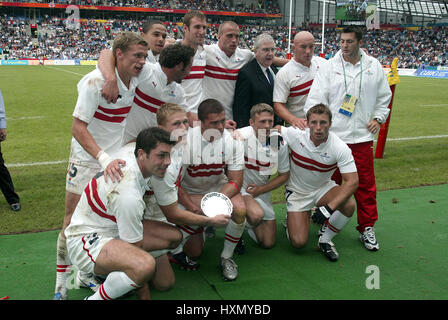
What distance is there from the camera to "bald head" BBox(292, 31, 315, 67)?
485 centimetres

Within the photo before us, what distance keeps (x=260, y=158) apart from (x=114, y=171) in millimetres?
1973

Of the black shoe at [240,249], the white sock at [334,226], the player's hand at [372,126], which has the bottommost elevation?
the black shoe at [240,249]

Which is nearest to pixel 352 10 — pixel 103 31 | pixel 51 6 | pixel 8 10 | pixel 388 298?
pixel 103 31

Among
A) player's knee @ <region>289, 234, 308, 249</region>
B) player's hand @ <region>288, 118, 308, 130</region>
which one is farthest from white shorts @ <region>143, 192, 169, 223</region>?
player's hand @ <region>288, 118, 308, 130</region>

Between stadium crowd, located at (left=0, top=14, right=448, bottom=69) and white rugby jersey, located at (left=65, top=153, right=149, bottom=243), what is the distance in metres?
40.8

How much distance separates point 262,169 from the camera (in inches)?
177

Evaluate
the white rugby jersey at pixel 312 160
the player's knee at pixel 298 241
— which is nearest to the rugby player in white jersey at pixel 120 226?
the player's knee at pixel 298 241

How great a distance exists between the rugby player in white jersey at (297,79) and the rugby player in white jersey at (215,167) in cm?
104

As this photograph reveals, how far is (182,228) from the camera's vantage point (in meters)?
3.99

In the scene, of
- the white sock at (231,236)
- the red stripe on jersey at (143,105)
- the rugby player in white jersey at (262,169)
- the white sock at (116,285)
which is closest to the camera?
the white sock at (116,285)

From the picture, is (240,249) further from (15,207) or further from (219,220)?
(15,207)

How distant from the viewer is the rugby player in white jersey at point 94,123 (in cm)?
329

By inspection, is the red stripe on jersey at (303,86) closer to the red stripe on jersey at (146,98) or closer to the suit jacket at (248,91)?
the suit jacket at (248,91)

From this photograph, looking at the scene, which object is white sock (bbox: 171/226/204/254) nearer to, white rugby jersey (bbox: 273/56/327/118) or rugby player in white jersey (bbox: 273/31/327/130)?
rugby player in white jersey (bbox: 273/31/327/130)
